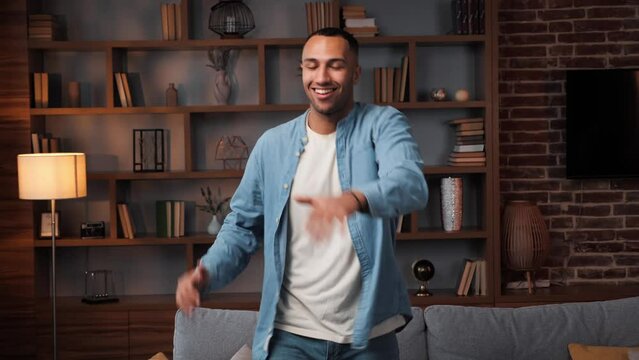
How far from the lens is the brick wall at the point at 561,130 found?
546 cm

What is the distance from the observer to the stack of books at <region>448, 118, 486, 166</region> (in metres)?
5.22

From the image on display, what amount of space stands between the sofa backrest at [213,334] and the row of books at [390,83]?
199 centimetres

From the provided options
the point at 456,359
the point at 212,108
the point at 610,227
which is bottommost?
the point at 456,359

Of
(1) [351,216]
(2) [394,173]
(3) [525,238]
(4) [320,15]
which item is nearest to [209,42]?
(4) [320,15]

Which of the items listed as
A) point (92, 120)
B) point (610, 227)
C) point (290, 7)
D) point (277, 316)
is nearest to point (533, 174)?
point (610, 227)

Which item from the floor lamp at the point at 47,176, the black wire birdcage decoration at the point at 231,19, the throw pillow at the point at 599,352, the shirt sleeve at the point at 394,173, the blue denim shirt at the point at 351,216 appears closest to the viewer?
the shirt sleeve at the point at 394,173

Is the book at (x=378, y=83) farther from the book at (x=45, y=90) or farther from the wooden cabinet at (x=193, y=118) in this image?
the book at (x=45, y=90)

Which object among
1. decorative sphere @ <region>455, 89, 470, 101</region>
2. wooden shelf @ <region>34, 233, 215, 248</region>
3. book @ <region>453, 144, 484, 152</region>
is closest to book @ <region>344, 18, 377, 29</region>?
decorative sphere @ <region>455, 89, 470, 101</region>

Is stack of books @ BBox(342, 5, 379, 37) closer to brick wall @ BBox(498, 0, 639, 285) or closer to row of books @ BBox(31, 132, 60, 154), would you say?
brick wall @ BBox(498, 0, 639, 285)

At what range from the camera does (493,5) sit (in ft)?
16.8

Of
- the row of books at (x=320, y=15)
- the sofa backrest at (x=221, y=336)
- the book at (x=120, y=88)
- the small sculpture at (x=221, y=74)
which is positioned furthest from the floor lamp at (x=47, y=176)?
the row of books at (x=320, y=15)

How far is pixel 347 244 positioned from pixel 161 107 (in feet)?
10.6

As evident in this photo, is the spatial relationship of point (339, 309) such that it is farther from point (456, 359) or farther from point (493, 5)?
point (493, 5)

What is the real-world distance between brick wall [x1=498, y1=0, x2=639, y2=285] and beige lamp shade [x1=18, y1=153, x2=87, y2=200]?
240 cm
